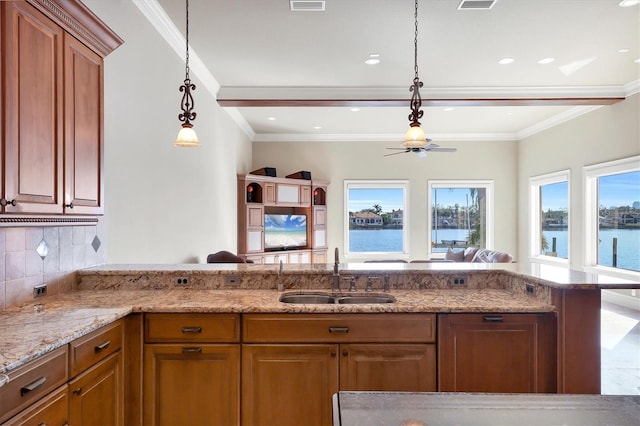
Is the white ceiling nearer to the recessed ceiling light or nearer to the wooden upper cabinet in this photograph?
the recessed ceiling light

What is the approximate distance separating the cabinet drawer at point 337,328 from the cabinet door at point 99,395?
0.67 meters

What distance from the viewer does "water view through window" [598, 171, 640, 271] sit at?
5555mm

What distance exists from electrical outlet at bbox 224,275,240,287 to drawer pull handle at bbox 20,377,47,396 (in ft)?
4.37

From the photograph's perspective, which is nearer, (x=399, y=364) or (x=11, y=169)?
(x=11, y=169)

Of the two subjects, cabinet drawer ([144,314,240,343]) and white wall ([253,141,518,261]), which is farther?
white wall ([253,141,518,261])

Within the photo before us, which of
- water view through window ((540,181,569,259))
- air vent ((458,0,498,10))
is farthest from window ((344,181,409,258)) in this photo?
air vent ((458,0,498,10))

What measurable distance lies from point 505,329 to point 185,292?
6.63ft

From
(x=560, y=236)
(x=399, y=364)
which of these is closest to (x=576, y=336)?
(x=399, y=364)

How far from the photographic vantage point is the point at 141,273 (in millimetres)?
2633

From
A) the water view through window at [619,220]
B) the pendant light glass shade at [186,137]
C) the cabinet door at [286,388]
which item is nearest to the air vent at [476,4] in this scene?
the pendant light glass shade at [186,137]

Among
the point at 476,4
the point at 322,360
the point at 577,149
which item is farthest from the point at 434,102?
the point at 322,360

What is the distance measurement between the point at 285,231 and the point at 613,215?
18.1ft

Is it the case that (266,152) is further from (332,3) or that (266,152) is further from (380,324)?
(380,324)

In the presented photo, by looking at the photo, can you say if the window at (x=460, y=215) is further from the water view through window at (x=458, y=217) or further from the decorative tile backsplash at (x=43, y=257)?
the decorative tile backsplash at (x=43, y=257)
